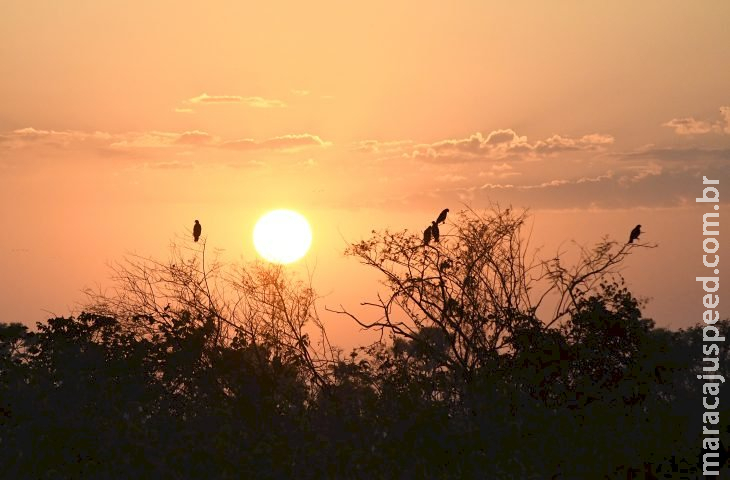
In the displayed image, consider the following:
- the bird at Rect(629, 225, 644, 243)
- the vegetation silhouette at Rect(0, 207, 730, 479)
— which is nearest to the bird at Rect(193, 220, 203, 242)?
the vegetation silhouette at Rect(0, 207, 730, 479)

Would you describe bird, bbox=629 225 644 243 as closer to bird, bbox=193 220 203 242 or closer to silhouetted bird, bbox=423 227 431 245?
silhouetted bird, bbox=423 227 431 245

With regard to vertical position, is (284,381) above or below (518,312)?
below

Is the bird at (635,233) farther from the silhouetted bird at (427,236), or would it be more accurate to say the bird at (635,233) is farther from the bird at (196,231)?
the bird at (196,231)

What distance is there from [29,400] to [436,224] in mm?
16430

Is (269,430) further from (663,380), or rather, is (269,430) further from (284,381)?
(663,380)

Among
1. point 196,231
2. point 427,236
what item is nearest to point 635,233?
point 427,236

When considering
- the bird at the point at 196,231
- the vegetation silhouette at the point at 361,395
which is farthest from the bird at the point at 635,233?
the bird at the point at 196,231

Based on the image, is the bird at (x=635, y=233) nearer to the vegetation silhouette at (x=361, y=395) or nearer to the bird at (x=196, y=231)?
the vegetation silhouette at (x=361, y=395)

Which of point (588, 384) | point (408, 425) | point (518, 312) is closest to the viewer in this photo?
point (408, 425)

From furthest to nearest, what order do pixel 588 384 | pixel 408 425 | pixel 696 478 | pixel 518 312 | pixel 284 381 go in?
pixel 284 381
pixel 518 312
pixel 588 384
pixel 408 425
pixel 696 478

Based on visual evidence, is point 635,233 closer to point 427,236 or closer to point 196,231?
point 427,236

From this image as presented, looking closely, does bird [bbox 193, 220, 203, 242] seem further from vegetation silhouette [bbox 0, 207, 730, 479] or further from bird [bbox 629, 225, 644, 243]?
bird [bbox 629, 225, 644, 243]

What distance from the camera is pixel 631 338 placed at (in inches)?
1179

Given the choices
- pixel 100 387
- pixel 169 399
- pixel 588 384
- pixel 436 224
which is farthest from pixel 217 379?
pixel 588 384
